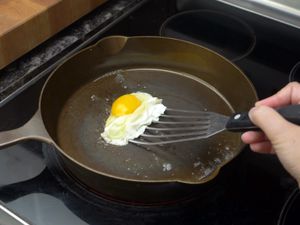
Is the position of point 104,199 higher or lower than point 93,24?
lower

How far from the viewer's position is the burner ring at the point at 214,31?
1029 mm

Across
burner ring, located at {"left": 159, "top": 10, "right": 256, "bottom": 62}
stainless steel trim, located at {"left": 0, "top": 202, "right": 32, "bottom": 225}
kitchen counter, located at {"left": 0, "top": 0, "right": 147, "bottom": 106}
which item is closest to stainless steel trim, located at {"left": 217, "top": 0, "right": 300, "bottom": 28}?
burner ring, located at {"left": 159, "top": 10, "right": 256, "bottom": 62}

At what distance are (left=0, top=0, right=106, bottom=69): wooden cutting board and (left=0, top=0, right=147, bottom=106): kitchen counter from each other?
29mm

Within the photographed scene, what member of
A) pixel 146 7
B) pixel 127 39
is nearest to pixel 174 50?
pixel 127 39

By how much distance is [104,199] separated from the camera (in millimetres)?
736

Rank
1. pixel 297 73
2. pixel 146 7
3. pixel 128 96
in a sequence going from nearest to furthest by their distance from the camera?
pixel 128 96 < pixel 297 73 < pixel 146 7

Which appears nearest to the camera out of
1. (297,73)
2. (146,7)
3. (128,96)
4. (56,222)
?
(56,222)

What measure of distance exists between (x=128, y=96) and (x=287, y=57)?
392mm

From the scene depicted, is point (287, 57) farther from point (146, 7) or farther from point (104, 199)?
point (104, 199)

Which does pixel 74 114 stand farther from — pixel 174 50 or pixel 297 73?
pixel 297 73

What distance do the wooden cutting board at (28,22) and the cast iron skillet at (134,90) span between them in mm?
108

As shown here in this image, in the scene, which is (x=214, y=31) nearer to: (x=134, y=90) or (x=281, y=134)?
(x=134, y=90)

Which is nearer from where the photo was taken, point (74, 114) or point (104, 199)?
point (104, 199)

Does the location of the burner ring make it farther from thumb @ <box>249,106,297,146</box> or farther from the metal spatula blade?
thumb @ <box>249,106,297,146</box>
